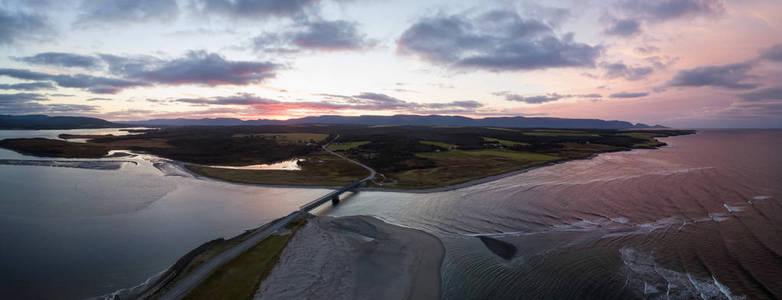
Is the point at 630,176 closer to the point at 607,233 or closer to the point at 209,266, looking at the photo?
the point at 607,233

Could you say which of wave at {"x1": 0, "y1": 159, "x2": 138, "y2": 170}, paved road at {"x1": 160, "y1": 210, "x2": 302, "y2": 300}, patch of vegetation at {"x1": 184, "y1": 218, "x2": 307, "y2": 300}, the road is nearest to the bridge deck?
the road

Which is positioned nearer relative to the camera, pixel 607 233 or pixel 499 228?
pixel 607 233

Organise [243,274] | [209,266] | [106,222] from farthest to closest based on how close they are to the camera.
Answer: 1. [106,222]
2. [209,266]
3. [243,274]

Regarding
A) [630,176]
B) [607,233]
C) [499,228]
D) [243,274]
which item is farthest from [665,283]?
[630,176]

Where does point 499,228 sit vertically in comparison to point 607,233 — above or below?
below

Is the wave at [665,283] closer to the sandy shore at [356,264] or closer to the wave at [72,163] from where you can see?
the sandy shore at [356,264]

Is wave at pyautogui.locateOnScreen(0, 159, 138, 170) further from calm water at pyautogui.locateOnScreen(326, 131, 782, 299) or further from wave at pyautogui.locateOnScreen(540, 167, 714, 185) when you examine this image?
wave at pyautogui.locateOnScreen(540, 167, 714, 185)

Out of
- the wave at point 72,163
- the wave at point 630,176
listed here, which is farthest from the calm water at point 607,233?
the wave at point 72,163
